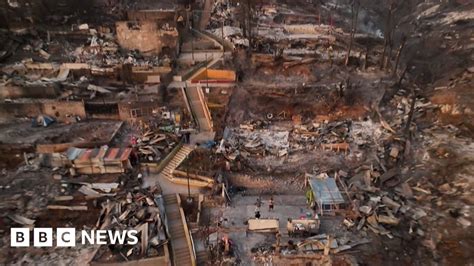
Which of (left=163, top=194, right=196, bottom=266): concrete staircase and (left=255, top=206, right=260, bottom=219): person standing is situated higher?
(left=255, top=206, right=260, bottom=219): person standing

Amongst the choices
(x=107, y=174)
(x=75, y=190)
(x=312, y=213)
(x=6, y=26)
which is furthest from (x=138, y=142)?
(x=6, y=26)

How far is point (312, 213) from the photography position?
2003 centimetres

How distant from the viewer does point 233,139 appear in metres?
26.0

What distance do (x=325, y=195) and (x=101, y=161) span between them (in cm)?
1279

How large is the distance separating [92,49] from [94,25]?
5.95 meters

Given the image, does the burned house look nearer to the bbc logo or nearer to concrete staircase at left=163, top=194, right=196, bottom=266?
concrete staircase at left=163, top=194, right=196, bottom=266

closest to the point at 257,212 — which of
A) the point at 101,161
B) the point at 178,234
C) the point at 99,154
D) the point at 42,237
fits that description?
the point at 178,234

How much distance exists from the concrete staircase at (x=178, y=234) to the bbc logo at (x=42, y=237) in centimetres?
485

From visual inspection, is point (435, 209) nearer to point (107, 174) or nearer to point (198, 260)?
point (198, 260)

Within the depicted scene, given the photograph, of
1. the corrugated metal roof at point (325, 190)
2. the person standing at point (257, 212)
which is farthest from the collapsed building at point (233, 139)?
the person standing at point (257, 212)

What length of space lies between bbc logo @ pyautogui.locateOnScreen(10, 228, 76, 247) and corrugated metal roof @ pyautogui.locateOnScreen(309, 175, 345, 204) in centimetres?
1236

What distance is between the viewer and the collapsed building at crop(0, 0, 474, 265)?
18641 millimetres

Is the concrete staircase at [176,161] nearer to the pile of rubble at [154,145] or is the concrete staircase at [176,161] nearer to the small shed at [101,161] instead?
the pile of rubble at [154,145]

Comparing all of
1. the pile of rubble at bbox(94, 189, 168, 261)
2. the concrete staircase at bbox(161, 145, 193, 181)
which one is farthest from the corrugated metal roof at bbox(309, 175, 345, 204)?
the pile of rubble at bbox(94, 189, 168, 261)
